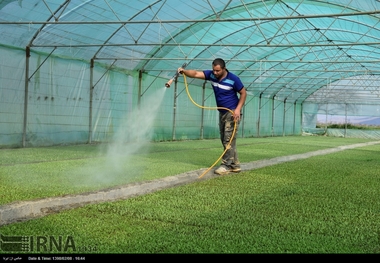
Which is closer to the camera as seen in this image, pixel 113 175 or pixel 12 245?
pixel 12 245

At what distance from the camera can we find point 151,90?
67.4 ft

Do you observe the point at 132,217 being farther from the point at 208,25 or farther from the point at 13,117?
the point at 208,25

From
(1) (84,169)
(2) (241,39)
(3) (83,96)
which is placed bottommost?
(1) (84,169)

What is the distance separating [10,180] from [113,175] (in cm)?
149

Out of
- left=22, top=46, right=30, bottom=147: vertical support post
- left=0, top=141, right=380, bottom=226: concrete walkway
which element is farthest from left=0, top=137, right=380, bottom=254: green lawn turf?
left=22, top=46, right=30, bottom=147: vertical support post

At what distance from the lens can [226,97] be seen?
741 centimetres

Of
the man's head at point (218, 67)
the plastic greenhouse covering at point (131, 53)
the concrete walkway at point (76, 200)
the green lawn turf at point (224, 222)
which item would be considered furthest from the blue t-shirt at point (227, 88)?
the green lawn turf at point (224, 222)

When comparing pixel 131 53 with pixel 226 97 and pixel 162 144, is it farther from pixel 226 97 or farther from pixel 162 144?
pixel 226 97

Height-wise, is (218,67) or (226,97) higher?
(218,67)

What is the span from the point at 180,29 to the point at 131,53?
217cm

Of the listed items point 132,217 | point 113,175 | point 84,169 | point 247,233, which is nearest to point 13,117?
point 84,169

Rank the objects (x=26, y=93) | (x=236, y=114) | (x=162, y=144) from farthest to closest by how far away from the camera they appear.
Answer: (x=162, y=144) → (x=26, y=93) → (x=236, y=114)

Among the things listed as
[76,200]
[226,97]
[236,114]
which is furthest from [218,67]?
[76,200]

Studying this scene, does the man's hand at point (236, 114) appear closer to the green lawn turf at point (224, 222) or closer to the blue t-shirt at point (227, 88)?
the blue t-shirt at point (227, 88)
